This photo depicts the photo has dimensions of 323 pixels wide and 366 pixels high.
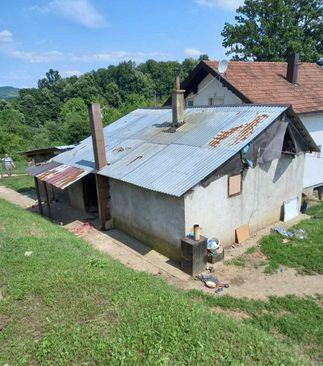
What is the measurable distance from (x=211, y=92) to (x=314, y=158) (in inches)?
250

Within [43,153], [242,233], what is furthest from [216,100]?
[43,153]

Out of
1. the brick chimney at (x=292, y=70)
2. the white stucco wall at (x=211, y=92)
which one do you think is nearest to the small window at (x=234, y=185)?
the white stucco wall at (x=211, y=92)

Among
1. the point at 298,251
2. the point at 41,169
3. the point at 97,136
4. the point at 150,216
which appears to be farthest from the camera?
the point at 41,169

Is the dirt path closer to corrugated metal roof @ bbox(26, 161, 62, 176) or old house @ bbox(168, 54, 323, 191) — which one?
corrugated metal roof @ bbox(26, 161, 62, 176)

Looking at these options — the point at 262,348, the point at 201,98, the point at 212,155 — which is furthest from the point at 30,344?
the point at 201,98

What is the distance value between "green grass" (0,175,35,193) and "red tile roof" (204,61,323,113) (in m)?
13.0

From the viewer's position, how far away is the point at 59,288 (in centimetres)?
612

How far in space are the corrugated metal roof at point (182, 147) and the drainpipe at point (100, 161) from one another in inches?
15.8

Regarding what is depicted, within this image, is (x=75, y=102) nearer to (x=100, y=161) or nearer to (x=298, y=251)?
(x=100, y=161)

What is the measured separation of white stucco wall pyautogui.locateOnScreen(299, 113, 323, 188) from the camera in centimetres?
1523

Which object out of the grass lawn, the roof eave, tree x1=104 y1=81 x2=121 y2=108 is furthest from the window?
tree x1=104 y1=81 x2=121 y2=108

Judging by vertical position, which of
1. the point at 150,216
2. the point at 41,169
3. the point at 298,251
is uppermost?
the point at 41,169

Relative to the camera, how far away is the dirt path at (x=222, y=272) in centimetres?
801

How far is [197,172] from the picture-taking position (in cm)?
890
